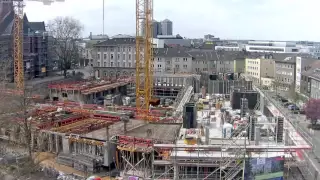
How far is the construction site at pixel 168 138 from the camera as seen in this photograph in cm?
1291

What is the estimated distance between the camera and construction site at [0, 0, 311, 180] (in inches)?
508

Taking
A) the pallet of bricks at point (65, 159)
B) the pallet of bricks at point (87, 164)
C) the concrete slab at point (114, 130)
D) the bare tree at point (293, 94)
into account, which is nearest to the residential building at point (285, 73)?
the bare tree at point (293, 94)

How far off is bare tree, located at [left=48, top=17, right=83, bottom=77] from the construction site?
18.8 m

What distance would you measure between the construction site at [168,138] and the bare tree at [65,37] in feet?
61.7

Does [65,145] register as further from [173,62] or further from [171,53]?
[171,53]

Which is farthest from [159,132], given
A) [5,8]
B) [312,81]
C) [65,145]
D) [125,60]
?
[5,8]

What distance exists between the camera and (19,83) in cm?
2767

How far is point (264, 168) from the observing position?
42.1 feet

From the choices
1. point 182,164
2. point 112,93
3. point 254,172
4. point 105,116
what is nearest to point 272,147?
point 254,172

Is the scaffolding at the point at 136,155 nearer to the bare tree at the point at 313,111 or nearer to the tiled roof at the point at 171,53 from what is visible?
the bare tree at the point at 313,111

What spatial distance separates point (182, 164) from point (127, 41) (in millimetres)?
28517

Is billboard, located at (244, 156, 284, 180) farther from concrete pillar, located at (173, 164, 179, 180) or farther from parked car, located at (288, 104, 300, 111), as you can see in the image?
parked car, located at (288, 104, 300, 111)

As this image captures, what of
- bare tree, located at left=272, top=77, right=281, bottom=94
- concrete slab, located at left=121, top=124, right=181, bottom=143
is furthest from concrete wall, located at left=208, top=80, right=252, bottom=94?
bare tree, located at left=272, top=77, right=281, bottom=94

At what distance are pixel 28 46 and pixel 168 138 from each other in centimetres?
2347
